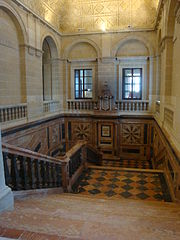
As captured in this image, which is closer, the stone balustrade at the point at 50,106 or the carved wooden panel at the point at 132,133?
the stone balustrade at the point at 50,106

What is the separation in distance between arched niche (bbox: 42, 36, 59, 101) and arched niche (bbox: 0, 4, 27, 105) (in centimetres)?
333

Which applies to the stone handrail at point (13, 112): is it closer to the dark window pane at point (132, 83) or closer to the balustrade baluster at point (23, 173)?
the balustrade baluster at point (23, 173)

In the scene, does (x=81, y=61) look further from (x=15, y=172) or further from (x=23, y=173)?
(x=15, y=172)

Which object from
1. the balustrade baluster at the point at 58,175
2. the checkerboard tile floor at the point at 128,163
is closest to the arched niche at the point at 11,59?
the balustrade baluster at the point at 58,175

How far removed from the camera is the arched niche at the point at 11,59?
7355mm

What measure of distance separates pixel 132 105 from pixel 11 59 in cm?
627

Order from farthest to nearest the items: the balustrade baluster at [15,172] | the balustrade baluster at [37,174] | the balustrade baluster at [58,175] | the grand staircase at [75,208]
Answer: the balustrade baluster at [58,175]
the balustrade baluster at [37,174]
the balustrade baluster at [15,172]
the grand staircase at [75,208]

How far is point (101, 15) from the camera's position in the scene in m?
11.0

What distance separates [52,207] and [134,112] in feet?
28.6

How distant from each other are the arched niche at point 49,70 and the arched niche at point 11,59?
10.9ft

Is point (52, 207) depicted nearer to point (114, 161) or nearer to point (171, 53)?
point (171, 53)

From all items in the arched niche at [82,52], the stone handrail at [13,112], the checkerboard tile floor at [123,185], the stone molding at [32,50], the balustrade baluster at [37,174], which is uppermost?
the arched niche at [82,52]

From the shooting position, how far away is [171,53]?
6832mm

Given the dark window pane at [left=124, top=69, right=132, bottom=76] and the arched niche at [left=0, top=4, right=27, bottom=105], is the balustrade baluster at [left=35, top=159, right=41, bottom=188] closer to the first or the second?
the arched niche at [left=0, top=4, right=27, bottom=105]
